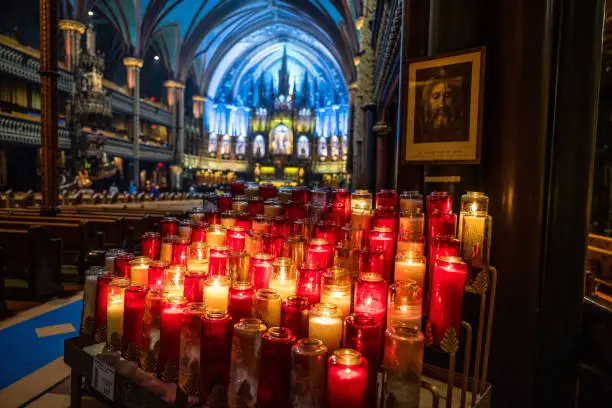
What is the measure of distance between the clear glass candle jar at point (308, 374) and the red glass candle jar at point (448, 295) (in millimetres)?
539

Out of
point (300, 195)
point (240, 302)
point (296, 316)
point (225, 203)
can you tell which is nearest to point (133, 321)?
point (240, 302)

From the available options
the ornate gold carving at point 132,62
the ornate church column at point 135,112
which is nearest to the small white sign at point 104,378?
the ornate church column at point 135,112

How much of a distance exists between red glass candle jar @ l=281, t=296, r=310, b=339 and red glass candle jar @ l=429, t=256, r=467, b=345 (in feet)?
1.61

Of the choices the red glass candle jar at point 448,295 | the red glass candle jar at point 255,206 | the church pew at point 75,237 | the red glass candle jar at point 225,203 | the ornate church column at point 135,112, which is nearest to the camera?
the red glass candle jar at point 448,295

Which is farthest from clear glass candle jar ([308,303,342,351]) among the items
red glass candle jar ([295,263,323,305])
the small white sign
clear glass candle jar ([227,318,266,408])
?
the small white sign

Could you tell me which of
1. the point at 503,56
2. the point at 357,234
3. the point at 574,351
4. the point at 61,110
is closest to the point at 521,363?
the point at 574,351

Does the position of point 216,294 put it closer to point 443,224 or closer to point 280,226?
point 280,226

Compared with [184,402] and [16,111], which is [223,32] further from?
[184,402]

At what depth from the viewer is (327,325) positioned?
1.20 meters

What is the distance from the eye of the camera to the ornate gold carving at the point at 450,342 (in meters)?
1.32

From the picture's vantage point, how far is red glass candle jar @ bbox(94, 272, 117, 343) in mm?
1687

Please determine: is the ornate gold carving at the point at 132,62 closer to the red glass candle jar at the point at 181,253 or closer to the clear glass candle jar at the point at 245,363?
the red glass candle jar at the point at 181,253

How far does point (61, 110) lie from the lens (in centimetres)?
1431

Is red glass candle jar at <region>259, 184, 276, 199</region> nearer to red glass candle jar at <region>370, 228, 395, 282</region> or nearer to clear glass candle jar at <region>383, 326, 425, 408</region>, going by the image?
red glass candle jar at <region>370, 228, 395, 282</region>
